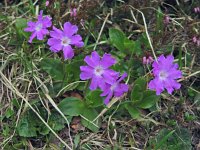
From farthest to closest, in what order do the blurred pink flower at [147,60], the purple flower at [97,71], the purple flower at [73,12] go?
the purple flower at [73,12]
the blurred pink flower at [147,60]
the purple flower at [97,71]

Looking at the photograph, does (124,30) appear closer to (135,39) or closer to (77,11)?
(135,39)

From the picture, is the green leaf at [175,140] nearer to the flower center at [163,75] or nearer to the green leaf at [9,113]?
the flower center at [163,75]

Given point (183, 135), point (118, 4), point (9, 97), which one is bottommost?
point (183, 135)

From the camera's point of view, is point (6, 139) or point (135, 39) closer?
point (6, 139)

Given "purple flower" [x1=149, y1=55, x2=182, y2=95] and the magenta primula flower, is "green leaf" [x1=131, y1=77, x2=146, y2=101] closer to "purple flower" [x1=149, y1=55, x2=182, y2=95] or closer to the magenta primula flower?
"purple flower" [x1=149, y1=55, x2=182, y2=95]

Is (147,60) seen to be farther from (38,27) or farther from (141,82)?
(38,27)

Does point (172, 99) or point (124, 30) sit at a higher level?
point (124, 30)

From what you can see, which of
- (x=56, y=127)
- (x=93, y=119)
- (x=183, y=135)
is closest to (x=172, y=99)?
(x=183, y=135)

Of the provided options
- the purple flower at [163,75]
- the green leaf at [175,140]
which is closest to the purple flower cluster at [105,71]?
the purple flower at [163,75]
